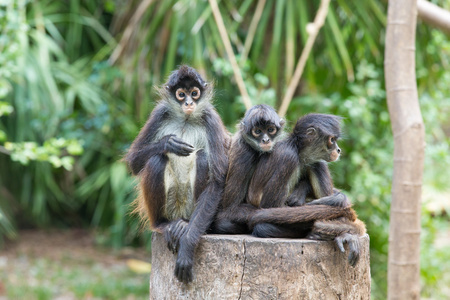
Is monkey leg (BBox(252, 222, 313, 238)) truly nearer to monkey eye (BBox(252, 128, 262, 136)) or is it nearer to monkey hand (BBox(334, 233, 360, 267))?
monkey hand (BBox(334, 233, 360, 267))

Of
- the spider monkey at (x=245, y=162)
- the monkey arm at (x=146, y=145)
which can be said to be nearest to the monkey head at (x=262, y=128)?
the spider monkey at (x=245, y=162)

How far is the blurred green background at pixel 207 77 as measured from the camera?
22.2 feet

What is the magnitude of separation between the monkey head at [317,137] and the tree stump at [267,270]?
620mm

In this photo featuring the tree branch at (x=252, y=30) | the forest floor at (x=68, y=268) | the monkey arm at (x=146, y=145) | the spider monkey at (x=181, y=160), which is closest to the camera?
the spider monkey at (x=181, y=160)

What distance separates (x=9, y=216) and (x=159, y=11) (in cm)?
474

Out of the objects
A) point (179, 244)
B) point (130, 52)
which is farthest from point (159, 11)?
point (179, 244)

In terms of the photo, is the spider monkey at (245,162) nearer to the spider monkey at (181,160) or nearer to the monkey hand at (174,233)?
the spider monkey at (181,160)

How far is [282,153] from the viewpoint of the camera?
3645mm

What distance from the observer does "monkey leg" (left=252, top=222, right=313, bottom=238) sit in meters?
3.49

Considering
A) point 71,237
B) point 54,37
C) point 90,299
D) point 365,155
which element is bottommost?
point 90,299

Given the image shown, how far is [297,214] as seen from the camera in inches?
136

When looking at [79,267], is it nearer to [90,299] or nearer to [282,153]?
[90,299]

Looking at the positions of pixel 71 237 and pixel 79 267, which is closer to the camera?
pixel 79 267

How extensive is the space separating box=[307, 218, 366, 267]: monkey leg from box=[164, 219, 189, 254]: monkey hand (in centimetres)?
79
